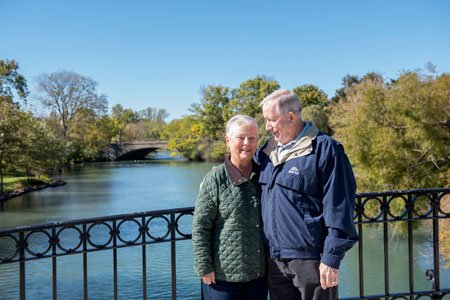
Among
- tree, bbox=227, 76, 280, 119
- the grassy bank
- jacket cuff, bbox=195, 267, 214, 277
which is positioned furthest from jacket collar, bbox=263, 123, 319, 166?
tree, bbox=227, 76, 280, 119

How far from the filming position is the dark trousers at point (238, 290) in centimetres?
231

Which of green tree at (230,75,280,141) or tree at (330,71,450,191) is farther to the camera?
green tree at (230,75,280,141)

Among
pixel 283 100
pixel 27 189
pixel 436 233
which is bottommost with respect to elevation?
pixel 27 189

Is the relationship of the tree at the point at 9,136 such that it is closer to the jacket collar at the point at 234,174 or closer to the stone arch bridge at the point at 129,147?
the jacket collar at the point at 234,174

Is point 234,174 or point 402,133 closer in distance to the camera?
point 234,174

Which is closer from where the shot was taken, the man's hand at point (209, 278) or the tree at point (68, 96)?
→ the man's hand at point (209, 278)

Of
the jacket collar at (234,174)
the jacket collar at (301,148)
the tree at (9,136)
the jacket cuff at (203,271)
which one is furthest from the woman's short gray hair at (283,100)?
the tree at (9,136)

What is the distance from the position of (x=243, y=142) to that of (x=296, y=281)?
74 centimetres

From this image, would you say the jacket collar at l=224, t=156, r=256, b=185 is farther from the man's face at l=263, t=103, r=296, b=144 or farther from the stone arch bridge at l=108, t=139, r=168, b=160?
the stone arch bridge at l=108, t=139, r=168, b=160

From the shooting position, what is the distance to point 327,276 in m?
2.05

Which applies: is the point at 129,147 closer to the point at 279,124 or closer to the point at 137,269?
the point at 137,269

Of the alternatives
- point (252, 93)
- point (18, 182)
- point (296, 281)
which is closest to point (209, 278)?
point (296, 281)

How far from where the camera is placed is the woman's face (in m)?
2.29

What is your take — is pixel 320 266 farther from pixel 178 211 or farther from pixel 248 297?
pixel 178 211
